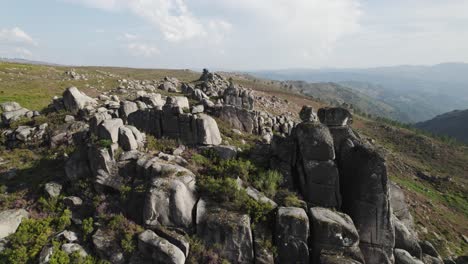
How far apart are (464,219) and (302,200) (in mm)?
42760

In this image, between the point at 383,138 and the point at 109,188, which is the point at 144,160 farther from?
the point at 383,138

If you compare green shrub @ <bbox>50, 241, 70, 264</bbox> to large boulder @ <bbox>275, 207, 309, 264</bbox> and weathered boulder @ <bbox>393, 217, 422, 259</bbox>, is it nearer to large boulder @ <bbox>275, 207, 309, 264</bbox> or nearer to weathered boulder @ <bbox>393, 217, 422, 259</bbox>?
large boulder @ <bbox>275, 207, 309, 264</bbox>

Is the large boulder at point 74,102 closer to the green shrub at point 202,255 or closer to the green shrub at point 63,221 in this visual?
the green shrub at point 63,221

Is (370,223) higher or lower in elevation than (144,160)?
lower

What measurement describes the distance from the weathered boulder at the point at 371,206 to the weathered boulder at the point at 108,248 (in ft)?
45.4

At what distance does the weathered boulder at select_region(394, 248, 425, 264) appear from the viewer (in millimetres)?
18125

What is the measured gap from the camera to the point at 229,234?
15.9 meters

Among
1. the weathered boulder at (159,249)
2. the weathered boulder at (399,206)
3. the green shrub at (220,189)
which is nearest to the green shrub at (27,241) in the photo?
the weathered boulder at (159,249)

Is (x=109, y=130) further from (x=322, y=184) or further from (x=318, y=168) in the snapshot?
(x=322, y=184)

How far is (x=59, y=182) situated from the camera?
2098 cm

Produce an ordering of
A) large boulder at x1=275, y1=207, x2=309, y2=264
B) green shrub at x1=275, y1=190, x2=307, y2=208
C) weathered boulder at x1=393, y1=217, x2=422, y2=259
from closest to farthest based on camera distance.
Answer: large boulder at x1=275, y1=207, x2=309, y2=264 → green shrub at x1=275, y1=190, x2=307, y2=208 → weathered boulder at x1=393, y1=217, x2=422, y2=259

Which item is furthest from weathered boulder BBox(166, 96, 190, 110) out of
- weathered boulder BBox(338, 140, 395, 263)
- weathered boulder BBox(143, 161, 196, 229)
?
weathered boulder BBox(338, 140, 395, 263)

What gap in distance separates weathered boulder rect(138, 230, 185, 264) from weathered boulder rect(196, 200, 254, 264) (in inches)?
68.1

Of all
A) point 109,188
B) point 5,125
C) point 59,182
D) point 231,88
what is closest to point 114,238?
point 109,188
